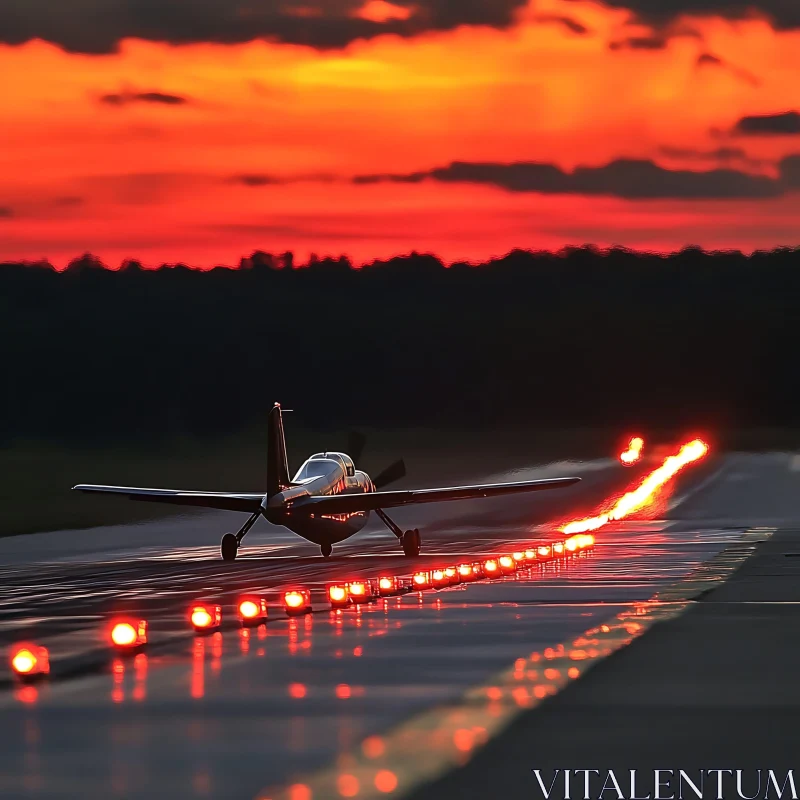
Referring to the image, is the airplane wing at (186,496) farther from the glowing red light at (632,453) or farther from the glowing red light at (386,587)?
the glowing red light at (632,453)

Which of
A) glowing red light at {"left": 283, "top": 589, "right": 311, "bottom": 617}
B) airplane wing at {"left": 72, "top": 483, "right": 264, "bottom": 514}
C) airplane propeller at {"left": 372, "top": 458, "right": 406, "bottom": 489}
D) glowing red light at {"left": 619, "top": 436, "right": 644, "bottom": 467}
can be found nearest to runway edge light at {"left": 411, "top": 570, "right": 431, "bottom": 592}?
glowing red light at {"left": 283, "top": 589, "right": 311, "bottom": 617}

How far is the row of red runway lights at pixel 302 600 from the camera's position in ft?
88.1

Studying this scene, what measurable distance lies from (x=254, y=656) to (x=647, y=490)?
257 ft

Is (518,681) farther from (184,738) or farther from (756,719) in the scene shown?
(184,738)

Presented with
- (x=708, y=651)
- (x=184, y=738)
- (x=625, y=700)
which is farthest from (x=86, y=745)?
(x=708, y=651)

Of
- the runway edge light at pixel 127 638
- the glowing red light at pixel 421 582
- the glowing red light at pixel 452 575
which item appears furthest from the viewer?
the glowing red light at pixel 452 575

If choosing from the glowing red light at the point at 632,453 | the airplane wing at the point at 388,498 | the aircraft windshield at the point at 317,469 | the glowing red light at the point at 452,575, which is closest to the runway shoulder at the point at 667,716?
the glowing red light at the point at 452,575

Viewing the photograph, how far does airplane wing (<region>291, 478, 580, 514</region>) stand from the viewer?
5841cm

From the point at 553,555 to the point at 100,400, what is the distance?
121 m

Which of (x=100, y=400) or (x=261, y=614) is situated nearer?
(x=261, y=614)

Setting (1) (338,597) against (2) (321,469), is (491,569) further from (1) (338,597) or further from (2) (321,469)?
(2) (321,469)

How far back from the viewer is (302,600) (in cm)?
3566

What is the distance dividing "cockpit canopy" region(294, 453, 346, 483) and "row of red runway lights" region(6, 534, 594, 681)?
6.54m

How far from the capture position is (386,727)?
18734 millimetres
